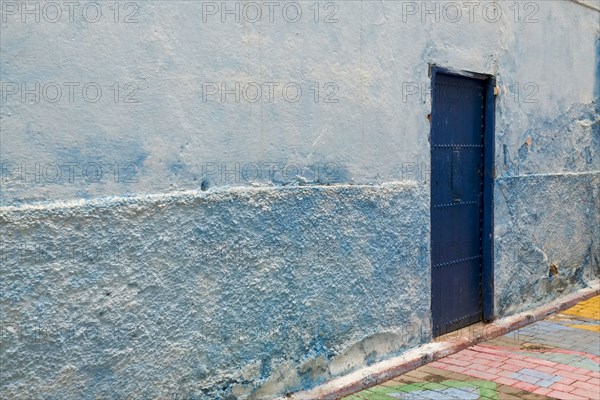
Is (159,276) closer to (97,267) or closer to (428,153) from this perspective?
(97,267)

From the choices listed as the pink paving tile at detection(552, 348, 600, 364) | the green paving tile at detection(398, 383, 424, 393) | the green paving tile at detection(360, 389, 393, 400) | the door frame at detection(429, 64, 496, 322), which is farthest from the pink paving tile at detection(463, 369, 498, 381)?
the door frame at detection(429, 64, 496, 322)

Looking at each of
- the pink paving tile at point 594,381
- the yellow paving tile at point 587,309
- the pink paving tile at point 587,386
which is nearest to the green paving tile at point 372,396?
the pink paving tile at point 587,386

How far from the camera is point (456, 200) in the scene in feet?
17.3

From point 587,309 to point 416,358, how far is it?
8.72 ft

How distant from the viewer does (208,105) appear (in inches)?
135

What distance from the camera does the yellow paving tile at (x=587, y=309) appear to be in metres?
6.14

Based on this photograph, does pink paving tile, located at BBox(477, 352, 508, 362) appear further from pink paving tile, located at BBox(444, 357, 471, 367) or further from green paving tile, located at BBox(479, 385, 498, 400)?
green paving tile, located at BBox(479, 385, 498, 400)

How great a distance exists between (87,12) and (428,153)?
8.74ft

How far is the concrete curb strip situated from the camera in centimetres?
399

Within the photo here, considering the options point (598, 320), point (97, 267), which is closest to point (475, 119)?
point (598, 320)

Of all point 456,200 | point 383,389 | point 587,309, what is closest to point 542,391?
point 383,389

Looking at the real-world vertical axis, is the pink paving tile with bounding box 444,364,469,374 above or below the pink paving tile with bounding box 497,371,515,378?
below

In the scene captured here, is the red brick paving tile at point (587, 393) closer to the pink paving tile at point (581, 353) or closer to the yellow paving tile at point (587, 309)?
the pink paving tile at point (581, 353)

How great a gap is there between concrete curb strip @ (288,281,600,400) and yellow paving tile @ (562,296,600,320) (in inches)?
3.5
